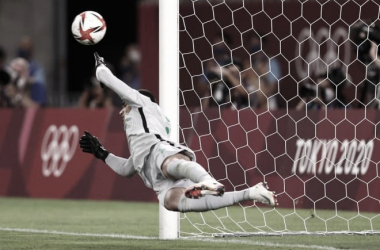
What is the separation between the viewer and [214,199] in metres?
9.31

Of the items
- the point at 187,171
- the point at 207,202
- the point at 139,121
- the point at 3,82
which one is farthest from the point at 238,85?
the point at 3,82

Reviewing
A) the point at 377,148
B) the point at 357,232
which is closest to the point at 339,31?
the point at 377,148

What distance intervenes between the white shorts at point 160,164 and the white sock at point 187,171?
0.16 meters

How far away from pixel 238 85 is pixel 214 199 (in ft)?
17.2

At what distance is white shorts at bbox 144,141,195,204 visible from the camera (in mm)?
9539

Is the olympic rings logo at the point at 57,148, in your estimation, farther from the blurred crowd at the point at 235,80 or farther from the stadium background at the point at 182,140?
the blurred crowd at the point at 235,80

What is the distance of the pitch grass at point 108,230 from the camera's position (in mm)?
9883

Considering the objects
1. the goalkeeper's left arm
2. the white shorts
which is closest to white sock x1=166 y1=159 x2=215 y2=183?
the white shorts

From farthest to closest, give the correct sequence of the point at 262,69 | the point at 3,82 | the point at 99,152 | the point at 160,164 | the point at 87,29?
1. the point at 3,82
2. the point at 262,69
3. the point at 99,152
4. the point at 87,29
5. the point at 160,164

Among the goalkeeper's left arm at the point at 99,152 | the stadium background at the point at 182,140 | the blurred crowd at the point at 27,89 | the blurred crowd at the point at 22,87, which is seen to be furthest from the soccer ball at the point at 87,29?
the blurred crowd at the point at 22,87

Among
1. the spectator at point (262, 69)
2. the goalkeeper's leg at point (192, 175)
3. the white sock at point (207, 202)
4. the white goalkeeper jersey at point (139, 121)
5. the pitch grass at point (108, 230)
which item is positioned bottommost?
the pitch grass at point (108, 230)

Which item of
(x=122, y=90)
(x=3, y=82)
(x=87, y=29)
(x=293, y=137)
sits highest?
(x=87, y=29)

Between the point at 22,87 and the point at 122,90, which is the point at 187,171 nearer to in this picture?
the point at 122,90

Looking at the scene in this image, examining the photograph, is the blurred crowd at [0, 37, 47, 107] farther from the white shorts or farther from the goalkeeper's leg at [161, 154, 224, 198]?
the goalkeeper's leg at [161, 154, 224, 198]
